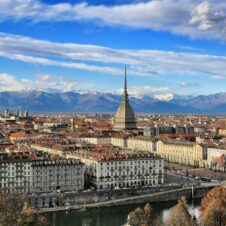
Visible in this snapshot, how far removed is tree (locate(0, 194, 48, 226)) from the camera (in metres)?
32.7

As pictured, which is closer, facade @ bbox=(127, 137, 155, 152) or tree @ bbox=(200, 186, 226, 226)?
tree @ bbox=(200, 186, 226, 226)

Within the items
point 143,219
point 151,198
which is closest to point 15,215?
point 143,219

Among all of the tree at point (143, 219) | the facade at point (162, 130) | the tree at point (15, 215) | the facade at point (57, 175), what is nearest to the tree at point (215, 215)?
the tree at point (143, 219)

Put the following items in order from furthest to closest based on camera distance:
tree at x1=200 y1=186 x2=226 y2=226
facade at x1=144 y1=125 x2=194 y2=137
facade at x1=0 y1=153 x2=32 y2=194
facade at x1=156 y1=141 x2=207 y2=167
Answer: facade at x1=144 y1=125 x2=194 y2=137, facade at x1=156 y1=141 x2=207 y2=167, facade at x1=0 y1=153 x2=32 y2=194, tree at x1=200 y1=186 x2=226 y2=226

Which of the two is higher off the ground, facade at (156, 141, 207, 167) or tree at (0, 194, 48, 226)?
facade at (156, 141, 207, 167)

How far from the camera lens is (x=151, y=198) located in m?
52.1

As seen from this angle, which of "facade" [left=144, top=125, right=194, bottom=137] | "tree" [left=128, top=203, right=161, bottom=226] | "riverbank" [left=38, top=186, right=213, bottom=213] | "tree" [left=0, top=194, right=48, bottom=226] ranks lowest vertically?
"riverbank" [left=38, top=186, right=213, bottom=213]

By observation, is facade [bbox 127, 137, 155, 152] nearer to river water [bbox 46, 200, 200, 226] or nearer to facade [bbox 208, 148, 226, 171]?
facade [bbox 208, 148, 226, 171]

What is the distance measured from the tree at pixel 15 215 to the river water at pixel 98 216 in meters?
6.49

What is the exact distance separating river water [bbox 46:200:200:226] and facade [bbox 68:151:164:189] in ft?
17.2

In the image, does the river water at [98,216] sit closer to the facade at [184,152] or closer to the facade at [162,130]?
the facade at [184,152]

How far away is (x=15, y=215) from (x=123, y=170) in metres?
22.6

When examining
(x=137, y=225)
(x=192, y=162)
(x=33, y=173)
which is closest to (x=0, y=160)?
(x=33, y=173)

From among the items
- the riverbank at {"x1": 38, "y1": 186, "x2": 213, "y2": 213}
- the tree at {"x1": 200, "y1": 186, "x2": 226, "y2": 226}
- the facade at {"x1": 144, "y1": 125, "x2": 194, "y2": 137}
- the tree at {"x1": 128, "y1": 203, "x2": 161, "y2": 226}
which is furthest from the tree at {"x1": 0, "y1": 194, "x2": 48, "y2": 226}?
the facade at {"x1": 144, "y1": 125, "x2": 194, "y2": 137}
